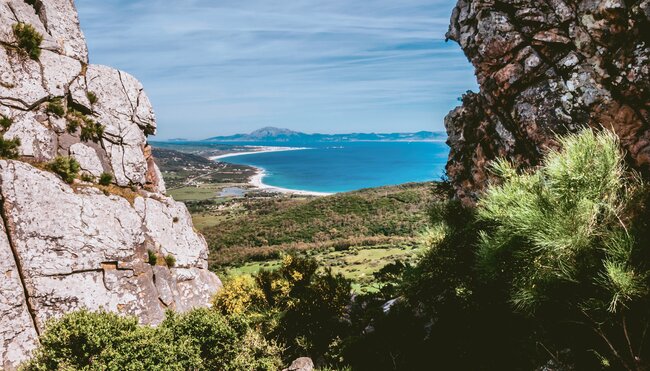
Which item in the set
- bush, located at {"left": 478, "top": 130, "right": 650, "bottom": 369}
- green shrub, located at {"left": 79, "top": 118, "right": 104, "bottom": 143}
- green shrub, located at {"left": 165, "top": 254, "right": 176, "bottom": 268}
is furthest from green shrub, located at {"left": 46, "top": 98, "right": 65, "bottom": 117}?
bush, located at {"left": 478, "top": 130, "right": 650, "bottom": 369}

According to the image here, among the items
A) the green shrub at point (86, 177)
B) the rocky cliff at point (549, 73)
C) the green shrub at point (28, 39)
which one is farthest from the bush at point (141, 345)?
the green shrub at point (28, 39)

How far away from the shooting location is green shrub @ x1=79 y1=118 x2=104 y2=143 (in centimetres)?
1894

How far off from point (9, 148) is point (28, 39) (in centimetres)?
554

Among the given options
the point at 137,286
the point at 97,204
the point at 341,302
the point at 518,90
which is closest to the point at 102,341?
the point at 137,286

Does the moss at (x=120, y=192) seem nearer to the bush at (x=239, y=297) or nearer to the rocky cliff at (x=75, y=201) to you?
the rocky cliff at (x=75, y=201)

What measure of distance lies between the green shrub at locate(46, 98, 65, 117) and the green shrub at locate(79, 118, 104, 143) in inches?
44.9

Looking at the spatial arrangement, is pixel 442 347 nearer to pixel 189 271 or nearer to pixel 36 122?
pixel 189 271

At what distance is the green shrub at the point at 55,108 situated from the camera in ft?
58.6

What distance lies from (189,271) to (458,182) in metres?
14.1

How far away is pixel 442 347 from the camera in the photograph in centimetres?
1527

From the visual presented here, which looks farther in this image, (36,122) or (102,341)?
(36,122)

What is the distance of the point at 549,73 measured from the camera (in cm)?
1262

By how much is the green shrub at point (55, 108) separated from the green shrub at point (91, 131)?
3.74 ft

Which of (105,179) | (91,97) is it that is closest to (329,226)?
(91,97)
